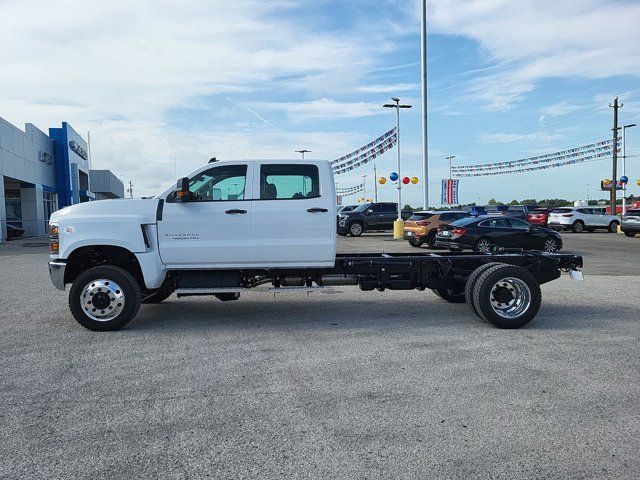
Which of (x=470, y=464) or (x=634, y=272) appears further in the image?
(x=634, y=272)

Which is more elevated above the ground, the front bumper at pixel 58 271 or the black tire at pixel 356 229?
the front bumper at pixel 58 271

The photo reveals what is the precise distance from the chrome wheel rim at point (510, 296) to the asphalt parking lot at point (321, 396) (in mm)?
320

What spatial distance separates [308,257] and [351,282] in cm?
76

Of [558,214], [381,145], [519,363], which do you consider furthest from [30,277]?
[558,214]

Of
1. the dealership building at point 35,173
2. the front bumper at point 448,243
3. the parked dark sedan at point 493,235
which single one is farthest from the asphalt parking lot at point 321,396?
the dealership building at point 35,173

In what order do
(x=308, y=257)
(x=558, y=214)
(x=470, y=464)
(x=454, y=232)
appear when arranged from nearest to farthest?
1. (x=470, y=464)
2. (x=308, y=257)
3. (x=454, y=232)
4. (x=558, y=214)

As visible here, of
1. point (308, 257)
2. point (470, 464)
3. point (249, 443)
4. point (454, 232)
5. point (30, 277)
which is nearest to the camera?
point (470, 464)

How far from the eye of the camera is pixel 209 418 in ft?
13.7

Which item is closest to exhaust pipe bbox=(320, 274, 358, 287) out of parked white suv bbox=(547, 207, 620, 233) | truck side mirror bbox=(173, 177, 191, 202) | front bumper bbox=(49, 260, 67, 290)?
truck side mirror bbox=(173, 177, 191, 202)

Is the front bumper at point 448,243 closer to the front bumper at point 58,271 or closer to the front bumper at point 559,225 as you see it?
the front bumper at point 58,271

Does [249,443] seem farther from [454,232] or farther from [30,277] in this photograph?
[454,232]

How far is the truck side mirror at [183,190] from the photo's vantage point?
6996 millimetres

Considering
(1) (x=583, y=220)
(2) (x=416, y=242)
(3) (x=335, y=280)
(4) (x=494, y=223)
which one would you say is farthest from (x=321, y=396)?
(1) (x=583, y=220)

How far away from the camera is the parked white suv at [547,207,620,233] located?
34344mm
